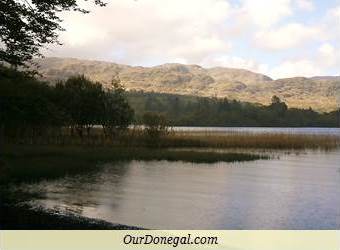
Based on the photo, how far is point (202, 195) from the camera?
111ft

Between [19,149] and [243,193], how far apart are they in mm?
29595

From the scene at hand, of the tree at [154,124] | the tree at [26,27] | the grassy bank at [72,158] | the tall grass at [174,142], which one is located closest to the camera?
the tree at [26,27]

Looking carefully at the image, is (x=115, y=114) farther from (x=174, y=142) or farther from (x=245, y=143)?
(x=245, y=143)

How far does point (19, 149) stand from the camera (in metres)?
54.5

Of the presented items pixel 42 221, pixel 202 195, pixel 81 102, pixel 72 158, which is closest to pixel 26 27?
pixel 42 221

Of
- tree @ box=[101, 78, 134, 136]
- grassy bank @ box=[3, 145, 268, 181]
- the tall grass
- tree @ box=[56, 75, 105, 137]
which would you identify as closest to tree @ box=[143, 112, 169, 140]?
the tall grass

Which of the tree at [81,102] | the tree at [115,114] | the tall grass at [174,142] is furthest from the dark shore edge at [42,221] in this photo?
the tree at [115,114]

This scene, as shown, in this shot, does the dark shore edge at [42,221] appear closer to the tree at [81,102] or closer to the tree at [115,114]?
the tree at [81,102]

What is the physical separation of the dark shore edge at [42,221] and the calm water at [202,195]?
2266 mm

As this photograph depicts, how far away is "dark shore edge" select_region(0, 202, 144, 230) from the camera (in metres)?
19.4

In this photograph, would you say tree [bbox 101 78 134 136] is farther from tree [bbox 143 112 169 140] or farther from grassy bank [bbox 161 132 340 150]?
grassy bank [bbox 161 132 340 150]

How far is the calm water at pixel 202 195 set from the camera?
83.2 ft

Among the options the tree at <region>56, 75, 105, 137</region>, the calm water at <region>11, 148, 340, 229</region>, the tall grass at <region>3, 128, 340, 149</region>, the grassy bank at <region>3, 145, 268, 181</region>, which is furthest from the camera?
the tree at <region>56, 75, 105, 137</region>

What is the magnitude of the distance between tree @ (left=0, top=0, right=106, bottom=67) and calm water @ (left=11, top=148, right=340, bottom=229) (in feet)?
29.3
